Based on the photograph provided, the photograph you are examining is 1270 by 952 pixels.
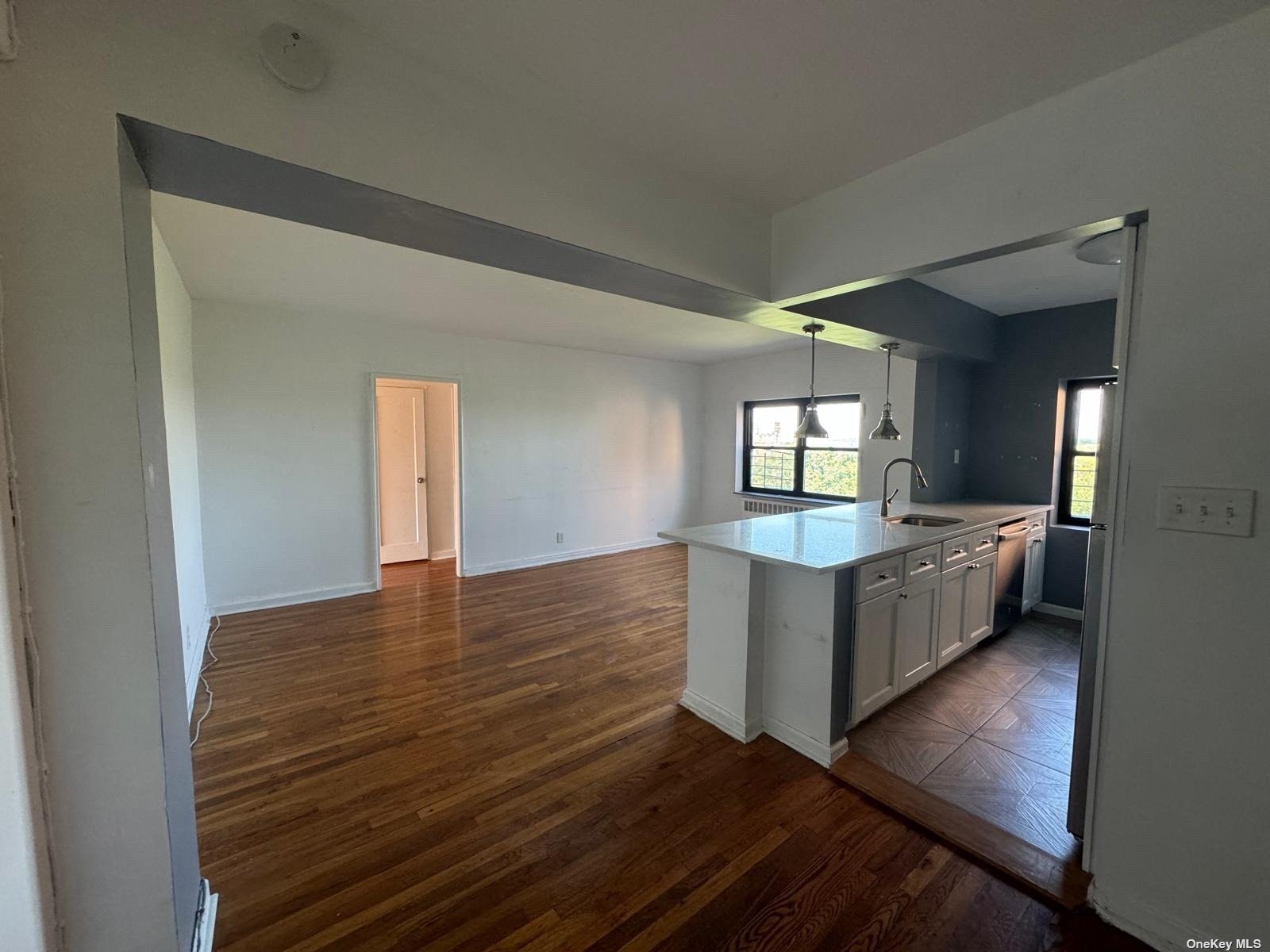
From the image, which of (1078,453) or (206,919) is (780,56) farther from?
(1078,453)

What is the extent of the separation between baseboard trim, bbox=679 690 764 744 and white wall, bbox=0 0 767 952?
2.00 metres

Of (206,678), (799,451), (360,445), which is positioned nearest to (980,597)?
(799,451)

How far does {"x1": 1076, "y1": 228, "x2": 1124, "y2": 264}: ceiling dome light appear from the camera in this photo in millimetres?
2109

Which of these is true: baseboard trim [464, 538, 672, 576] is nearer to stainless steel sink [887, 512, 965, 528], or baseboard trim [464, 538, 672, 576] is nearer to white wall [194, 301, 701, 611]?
white wall [194, 301, 701, 611]

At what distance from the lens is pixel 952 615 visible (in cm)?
292

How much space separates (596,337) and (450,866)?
4322 mm

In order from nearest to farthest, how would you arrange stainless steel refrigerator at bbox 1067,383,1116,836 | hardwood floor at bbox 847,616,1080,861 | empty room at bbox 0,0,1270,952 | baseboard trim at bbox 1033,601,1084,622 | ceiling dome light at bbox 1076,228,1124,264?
empty room at bbox 0,0,1270,952
stainless steel refrigerator at bbox 1067,383,1116,836
hardwood floor at bbox 847,616,1080,861
ceiling dome light at bbox 1076,228,1124,264
baseboard trim at bbox 1033,601,1084,622

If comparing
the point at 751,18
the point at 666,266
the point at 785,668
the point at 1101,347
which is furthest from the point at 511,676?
the point at 1101,347

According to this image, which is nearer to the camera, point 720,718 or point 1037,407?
point 720,718

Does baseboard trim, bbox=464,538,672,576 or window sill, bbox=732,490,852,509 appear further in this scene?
window sill, bbox=732,490,852,509

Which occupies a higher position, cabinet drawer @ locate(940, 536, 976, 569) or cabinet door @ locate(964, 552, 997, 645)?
cabinet drawer @ locate(940, 536, 976, 569)

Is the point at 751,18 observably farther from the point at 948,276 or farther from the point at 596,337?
the point at 596,337

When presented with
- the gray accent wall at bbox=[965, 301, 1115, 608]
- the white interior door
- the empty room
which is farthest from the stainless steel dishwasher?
the white interior door

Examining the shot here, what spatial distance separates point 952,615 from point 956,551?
0.38 metres
